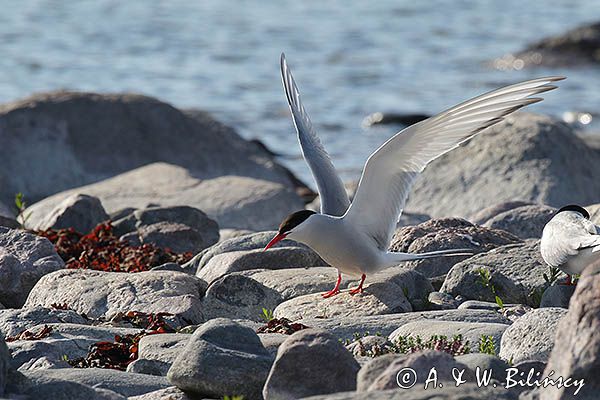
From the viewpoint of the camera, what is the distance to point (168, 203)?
1100 cm

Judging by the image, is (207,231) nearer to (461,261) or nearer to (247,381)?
(461,261)

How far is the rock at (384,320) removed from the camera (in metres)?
5.98

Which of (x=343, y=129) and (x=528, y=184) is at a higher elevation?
(x=528, y=184)

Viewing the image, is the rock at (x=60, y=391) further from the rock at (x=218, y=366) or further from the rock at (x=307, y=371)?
the rock at (x=307, y=371)

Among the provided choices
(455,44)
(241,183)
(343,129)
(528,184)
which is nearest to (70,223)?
Answer: (241,183)

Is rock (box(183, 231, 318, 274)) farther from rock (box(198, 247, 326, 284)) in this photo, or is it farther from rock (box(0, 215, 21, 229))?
rock (box(0, 215, 21, 229))

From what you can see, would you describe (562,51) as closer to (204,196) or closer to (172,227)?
(204,196)

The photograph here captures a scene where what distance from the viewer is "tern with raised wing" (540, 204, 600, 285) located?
6.29 meters

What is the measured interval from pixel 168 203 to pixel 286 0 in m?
20.2

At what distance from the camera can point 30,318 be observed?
20.4ft

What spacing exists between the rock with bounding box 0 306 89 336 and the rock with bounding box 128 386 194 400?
140cm

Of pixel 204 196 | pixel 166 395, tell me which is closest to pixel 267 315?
pixel 166 395

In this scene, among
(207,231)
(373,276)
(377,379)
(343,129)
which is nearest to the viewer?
(377,379)

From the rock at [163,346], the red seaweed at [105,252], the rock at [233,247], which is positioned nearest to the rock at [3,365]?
the rock at [163,346]
